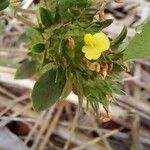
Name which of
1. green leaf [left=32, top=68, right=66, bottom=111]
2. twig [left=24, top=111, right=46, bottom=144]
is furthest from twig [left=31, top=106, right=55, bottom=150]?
green leaf [left=32, top=68, right=66, bottom=111]

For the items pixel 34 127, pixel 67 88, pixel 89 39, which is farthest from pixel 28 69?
pixel 89 39

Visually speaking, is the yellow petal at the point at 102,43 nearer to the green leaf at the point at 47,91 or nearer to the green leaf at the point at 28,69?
the green leaf at the point at 47,91

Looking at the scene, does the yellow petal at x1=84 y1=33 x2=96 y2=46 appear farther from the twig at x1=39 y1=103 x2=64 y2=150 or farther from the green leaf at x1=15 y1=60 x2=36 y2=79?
the twig at x1=39 y1=103 x2=64 y2=150

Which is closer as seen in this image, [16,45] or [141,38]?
[141,38]

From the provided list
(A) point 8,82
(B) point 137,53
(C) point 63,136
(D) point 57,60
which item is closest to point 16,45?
(A) point 8,82

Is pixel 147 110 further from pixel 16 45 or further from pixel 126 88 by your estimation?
pixel 16 45

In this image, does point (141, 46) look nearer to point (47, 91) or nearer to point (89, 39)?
point (89, 39)
